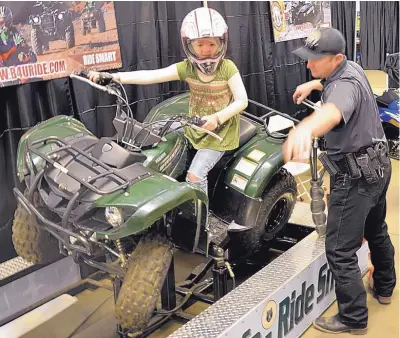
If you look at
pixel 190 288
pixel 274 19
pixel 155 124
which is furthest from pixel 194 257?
pixel 274 19

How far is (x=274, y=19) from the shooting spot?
5.27 metres

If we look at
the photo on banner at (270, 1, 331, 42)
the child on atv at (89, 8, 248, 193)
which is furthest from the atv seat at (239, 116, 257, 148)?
the photo on banner at (270, 1, 331, 42)

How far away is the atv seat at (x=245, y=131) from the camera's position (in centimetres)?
301

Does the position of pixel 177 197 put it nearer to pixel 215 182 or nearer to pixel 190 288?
pixel 215 182

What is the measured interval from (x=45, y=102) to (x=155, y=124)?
1054mm

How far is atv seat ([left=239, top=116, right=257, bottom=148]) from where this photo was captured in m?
3.01

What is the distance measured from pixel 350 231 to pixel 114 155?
123 centimetres

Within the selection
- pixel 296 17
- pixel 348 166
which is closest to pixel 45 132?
pixel 348 166

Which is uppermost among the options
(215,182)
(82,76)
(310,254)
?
(82,76)

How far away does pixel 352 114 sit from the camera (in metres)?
2.42

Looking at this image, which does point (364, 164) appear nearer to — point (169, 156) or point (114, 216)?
point (169, 156)

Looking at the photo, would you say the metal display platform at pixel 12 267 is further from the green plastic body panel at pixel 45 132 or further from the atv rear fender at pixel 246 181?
the atv rear fender at pixel 246 181

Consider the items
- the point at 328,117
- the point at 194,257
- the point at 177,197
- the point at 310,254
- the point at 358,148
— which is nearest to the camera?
the point at 177,197

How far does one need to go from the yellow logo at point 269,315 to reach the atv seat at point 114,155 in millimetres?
873
